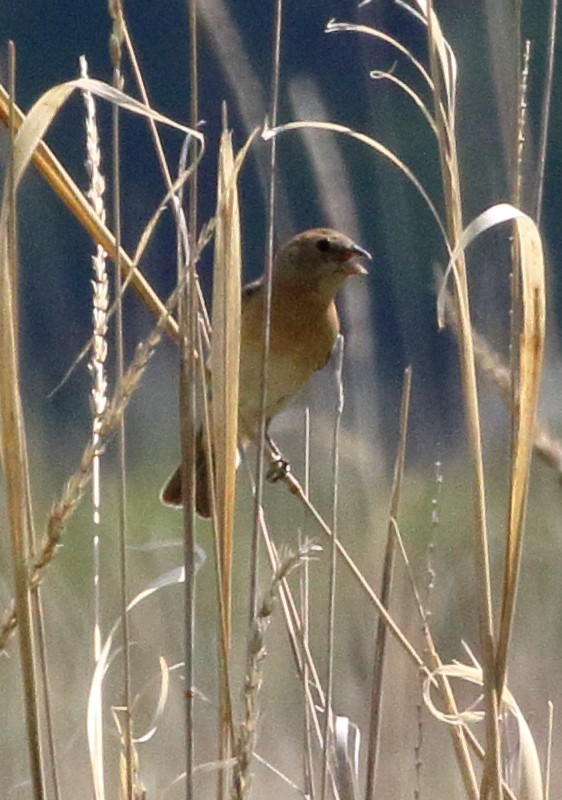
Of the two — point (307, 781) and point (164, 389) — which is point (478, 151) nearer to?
point (164, 389)

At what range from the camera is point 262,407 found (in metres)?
1.14

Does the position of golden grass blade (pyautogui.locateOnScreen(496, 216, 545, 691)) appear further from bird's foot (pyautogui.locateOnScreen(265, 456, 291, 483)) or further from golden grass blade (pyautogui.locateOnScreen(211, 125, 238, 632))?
bird's foot (pyautogui.locateOnScreen(265, 456, 291, 483))

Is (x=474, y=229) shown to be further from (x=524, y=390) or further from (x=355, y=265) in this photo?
(x=355, y=265)

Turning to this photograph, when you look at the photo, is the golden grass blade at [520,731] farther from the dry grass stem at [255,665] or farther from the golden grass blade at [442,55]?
the golden grass blade at [442,55]

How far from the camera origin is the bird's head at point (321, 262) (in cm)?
251

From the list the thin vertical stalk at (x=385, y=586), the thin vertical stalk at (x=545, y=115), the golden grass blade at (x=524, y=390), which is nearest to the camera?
the golden grass blade at (x=524, y=390)

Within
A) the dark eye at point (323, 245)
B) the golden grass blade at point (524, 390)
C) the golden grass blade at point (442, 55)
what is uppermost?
the golden grass blade at point (442, 55)

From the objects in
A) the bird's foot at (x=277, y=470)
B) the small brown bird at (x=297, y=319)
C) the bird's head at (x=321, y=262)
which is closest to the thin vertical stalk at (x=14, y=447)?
the bird's foot at (x=277, y=470)

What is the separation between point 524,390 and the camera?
3.20 ft

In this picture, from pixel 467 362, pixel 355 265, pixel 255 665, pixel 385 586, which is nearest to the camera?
pixel 255 665

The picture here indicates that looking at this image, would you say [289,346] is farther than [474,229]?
Yes

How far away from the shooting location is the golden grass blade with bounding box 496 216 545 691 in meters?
0.96

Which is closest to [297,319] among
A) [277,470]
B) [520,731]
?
[277,470]

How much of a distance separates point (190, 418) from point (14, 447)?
163mm
